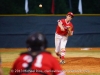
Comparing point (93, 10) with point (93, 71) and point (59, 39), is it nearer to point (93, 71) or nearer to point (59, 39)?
point (59, 39)

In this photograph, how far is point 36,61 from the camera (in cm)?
407

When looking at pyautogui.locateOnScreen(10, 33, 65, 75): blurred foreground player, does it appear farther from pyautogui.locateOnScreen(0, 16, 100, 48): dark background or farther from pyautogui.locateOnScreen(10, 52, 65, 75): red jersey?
pyautogui.locateOnScreen(0, 16, 100, 48): dark background

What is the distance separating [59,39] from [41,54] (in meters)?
9.05

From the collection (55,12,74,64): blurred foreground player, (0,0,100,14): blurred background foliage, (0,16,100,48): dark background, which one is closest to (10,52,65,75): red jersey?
(55,12,74,64): blurred foreground player

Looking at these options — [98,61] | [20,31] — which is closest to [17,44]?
[20,31]

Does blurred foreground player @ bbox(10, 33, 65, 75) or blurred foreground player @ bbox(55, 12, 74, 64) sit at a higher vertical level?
blurred foreground player @ bbox(10, 33, 65, 75)

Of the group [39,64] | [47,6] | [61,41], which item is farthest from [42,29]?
[39,64]

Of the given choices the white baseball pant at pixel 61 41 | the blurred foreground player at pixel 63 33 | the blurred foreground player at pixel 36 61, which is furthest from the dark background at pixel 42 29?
the blurred foreground player at pixel 36 61

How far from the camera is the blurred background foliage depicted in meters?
31.2

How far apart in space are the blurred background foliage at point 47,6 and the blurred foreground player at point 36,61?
26.8 m

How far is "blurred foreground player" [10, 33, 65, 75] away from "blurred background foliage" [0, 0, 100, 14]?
2684 centimetres

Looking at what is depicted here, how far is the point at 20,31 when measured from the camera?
22156 millimetres

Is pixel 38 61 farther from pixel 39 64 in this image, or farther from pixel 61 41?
pixel 61 41

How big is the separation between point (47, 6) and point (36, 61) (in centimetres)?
2968
